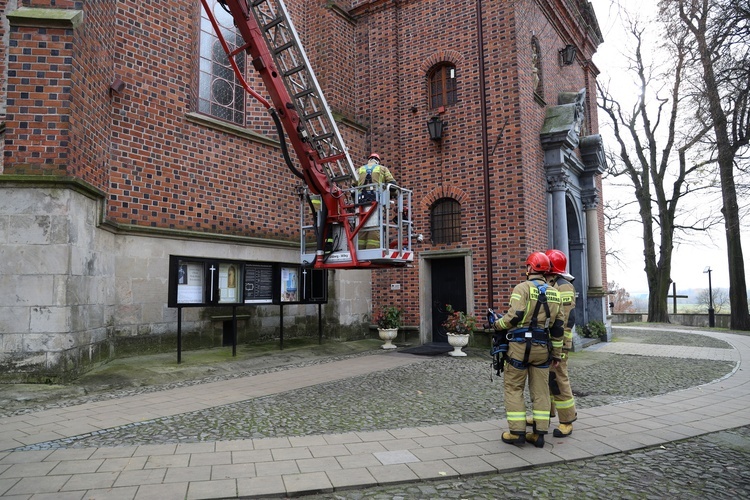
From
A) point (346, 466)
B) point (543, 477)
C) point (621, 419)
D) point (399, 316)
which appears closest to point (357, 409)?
point (346, 466)

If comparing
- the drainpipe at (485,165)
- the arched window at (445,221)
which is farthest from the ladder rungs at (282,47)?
the arched window at (445,221)

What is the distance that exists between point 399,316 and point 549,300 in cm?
830

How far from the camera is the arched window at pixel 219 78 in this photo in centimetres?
1119

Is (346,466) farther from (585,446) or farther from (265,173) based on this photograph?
(265,173)

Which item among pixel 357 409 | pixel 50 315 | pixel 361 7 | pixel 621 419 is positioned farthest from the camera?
pixel 361 7

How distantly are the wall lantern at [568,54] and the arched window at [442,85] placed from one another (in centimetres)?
470

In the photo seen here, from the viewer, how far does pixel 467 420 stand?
18.7ft

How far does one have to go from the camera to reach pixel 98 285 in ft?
26.2

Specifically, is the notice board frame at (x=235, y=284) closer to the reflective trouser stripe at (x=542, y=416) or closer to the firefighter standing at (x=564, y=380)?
the firefighter standing at (x=564, y=380)

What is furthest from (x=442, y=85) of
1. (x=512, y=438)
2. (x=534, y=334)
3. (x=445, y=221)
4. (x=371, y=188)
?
(x=512, y=438)

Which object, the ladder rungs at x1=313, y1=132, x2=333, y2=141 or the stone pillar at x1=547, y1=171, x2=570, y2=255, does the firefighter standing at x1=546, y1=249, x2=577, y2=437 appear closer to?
the ladder rungs at x1=313, y1=132, x2=333, y2=141

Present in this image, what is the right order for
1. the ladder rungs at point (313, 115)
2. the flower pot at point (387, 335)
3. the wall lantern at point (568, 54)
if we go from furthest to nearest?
the wall lantern at point (568, 54), the flower pot at point (387, 335), the ladder rungs at point (313, 115)

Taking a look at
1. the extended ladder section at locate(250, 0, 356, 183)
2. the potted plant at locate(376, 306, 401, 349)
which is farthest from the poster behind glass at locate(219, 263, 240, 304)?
the potted plant at locate(376, 306, 401, 349)

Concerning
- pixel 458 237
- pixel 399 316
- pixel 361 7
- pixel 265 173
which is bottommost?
pixel 399 316
